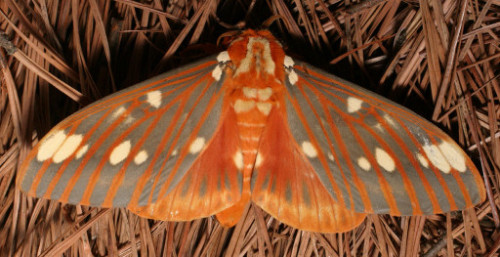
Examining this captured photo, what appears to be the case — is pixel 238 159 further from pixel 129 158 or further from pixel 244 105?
pixel 129 158

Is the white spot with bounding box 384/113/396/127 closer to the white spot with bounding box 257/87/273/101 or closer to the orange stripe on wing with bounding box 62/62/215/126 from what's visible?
the white spot with bounding box 257/87/273/101

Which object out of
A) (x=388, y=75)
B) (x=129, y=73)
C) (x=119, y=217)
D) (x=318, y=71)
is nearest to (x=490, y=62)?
(x=388, y=75)

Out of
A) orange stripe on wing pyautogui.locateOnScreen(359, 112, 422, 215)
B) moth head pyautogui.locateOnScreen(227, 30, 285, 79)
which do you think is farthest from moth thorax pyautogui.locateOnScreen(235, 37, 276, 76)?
orange stripe on wing pyautogui.locateOnScreen(359, 112, 422, 215)


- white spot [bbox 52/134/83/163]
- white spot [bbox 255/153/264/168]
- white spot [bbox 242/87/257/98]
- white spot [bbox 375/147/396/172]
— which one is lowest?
white spot [bbox 375/147/396/172]

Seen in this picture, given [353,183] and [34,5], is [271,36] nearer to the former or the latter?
[353,183]

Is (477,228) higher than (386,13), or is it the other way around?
(386,13)

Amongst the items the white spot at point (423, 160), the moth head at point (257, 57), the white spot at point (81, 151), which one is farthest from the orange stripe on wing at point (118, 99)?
the white spot at point (423, 160)

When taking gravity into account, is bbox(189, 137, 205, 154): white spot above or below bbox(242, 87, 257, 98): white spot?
below

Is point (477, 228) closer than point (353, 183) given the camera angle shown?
No
